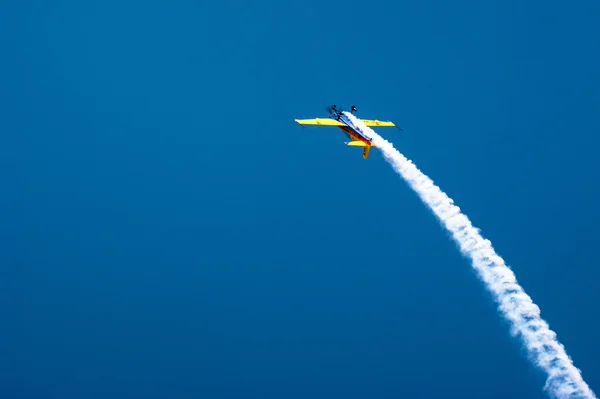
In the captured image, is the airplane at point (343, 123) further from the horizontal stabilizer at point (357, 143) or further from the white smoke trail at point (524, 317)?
the white smoke trail at point (524, 317)

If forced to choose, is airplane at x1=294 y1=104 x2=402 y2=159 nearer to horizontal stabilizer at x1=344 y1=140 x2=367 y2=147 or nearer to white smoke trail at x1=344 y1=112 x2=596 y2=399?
horizontal stabilizer at x1=344 y1=140 x2=367 y2=147

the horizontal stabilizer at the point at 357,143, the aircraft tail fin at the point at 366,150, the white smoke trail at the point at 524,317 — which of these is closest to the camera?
the white smoke trail at the point at 524,317

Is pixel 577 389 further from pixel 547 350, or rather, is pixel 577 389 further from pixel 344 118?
pixel 344 118

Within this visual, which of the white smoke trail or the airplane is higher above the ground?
the airplane

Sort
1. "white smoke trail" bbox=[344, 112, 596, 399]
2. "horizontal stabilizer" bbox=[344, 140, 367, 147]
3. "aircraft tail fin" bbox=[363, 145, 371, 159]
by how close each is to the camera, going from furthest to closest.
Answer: "aircraft tail fin" bbox=[363, 145, 371, 159] → "horizontal stabilizer" bbox=[344, 140, 367, 147] → "white smoke trail" bbox=[344, 112, 596, 399]

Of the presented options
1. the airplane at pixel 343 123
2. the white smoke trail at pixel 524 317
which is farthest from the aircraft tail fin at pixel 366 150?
the white smoke trail at pixel 524 317

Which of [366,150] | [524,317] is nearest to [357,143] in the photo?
[366,150]

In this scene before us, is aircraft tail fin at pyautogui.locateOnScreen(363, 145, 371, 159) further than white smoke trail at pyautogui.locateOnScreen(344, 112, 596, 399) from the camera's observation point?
Yes

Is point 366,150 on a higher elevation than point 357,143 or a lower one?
higher

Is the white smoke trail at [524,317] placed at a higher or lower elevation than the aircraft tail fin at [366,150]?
lower

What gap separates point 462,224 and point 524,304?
212 inches

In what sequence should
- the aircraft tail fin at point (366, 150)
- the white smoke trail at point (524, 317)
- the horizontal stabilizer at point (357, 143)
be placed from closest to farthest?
1. the white smoke trail at point (524, 317)
2. the horizontal stabilizer at point (357, 143)
3. the aircraft tail fin at point (366, 150)

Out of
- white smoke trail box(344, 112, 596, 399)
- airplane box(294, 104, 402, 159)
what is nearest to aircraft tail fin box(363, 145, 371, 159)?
airplane box(294, 104, 402, 159)

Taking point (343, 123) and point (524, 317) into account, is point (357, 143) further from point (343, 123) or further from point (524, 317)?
point (524, 317)
